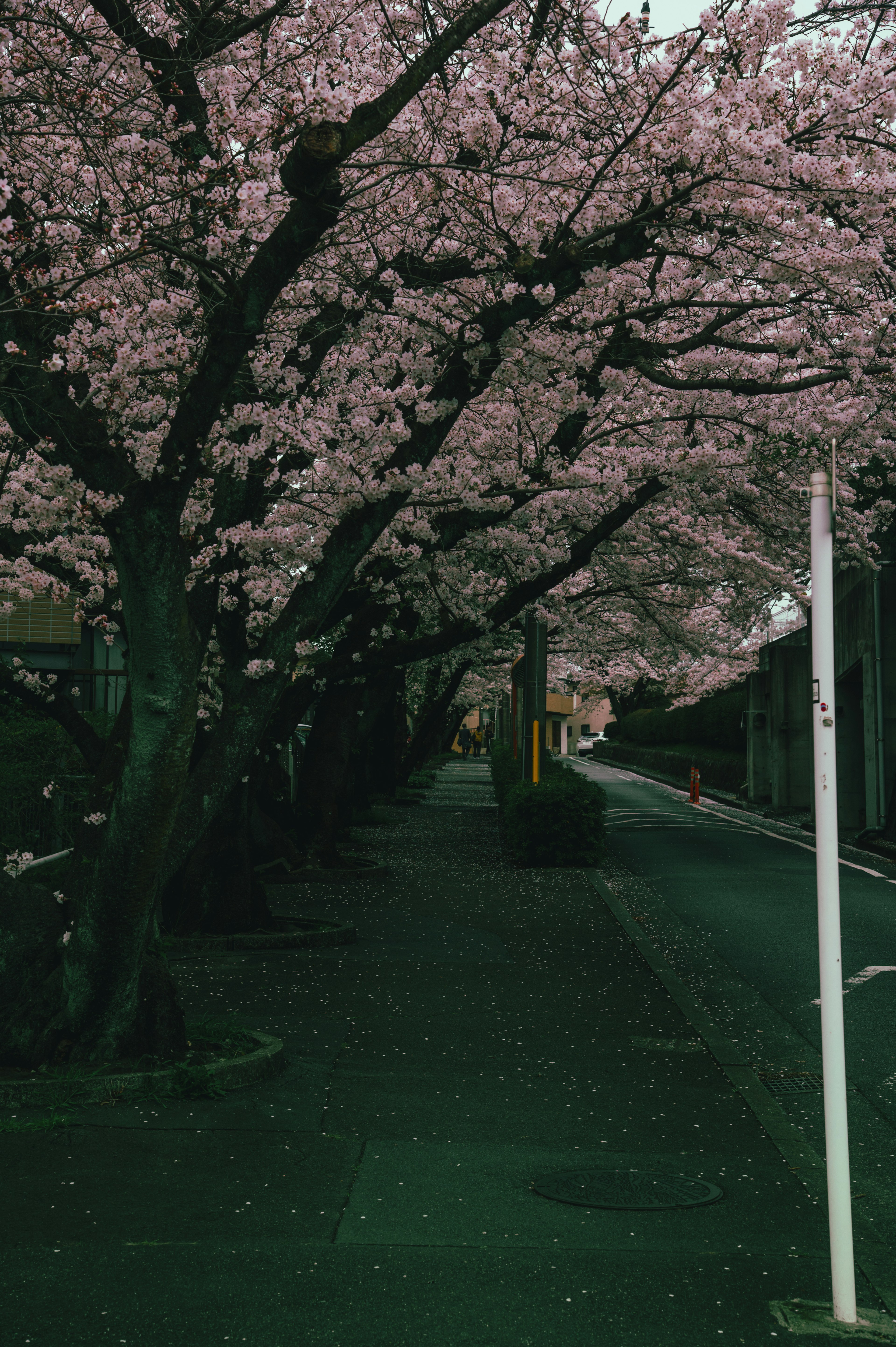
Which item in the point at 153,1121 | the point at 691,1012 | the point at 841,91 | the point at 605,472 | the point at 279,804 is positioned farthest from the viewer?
the point at 279,804

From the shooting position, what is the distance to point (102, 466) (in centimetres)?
627

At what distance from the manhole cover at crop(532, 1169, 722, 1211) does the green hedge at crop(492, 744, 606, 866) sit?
13462 mm

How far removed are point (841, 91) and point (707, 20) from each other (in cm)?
93

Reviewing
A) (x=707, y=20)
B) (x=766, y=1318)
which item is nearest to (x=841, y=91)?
(x=707, y=20)

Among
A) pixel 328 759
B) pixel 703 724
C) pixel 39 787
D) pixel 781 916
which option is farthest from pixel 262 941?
pixel 703 724

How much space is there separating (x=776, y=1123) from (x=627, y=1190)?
1451mm

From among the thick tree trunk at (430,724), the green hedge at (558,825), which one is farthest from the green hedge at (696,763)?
the green hedge at (558,825)

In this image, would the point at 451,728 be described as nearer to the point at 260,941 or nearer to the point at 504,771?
the point at 504,771

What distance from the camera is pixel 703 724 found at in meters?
53.0

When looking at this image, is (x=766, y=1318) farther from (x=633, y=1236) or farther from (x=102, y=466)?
(x=102, y=466)

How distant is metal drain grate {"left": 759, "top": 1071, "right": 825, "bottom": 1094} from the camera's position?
7129mm

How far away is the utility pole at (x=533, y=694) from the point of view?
20.1 meters

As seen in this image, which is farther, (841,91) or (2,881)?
(841,91)

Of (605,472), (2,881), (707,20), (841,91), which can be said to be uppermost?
(707,20)
